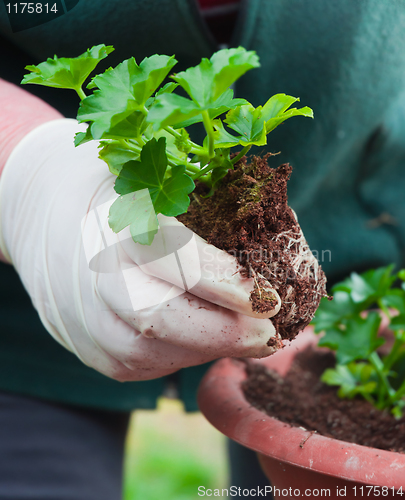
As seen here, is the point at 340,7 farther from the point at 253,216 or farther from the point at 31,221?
the point at 31,221

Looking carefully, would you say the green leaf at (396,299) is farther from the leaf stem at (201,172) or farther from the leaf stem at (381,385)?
the leaf stem at (201,172)

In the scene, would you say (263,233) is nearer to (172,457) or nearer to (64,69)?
(64,69)

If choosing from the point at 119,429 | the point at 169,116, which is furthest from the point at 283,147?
the point at 119,429

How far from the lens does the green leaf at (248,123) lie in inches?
18.5

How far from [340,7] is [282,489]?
88cm

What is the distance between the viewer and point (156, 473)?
6.21 ft

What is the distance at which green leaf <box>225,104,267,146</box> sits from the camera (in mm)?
469

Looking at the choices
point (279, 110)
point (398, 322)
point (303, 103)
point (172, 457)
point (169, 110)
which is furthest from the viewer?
point (172, 457)

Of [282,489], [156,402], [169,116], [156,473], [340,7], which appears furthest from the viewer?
[156,473]

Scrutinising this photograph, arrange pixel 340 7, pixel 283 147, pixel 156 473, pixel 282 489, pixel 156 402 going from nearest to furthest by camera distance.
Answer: pixel 282 489, pixel 340 7, pixel 283 147, pixel 156 402, pixel 156 473

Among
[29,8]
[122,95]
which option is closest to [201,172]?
[122,95]

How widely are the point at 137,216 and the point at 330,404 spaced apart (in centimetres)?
61

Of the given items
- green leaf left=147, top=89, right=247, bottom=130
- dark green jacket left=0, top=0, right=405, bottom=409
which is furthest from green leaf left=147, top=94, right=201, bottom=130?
dark green jacket left=0, top=0, right=405, bottom=409

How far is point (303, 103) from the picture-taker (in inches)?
36.6
